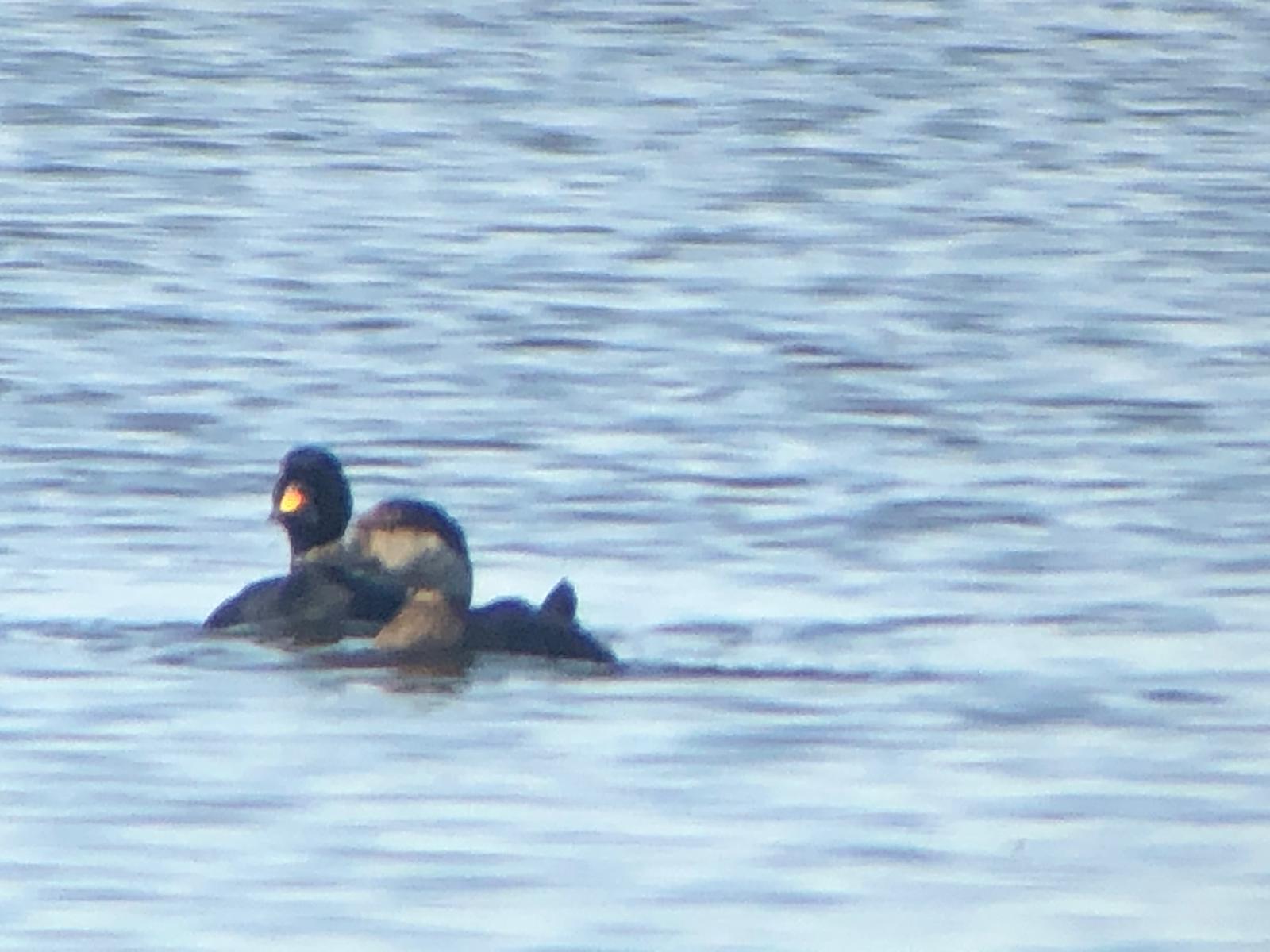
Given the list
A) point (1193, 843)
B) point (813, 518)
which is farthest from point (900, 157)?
point (1193, 843)

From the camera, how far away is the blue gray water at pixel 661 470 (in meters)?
8.65

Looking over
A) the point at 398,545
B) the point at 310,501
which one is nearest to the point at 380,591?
Result: the point at 398,545

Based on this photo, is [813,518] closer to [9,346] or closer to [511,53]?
[9,346]

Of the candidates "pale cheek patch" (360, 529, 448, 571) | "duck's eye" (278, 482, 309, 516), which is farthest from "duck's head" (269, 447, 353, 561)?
"pale cheek patch" (360, 529, 448, 571)

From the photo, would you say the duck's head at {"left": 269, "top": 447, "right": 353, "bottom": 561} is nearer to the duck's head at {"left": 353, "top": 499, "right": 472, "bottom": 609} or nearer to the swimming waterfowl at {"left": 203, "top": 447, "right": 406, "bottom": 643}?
the swimming waterfowl at {"left": 203, "top": 447, "right": 406, "bottom": 643}

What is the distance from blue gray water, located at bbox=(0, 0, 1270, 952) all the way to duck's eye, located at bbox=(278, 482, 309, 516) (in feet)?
0.89

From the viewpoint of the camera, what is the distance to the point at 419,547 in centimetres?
1154

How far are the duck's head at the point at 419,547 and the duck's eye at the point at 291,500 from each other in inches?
10.2

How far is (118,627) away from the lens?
1119 cm

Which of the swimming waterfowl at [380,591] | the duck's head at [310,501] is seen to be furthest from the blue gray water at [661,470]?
the duck's head at [310,501]

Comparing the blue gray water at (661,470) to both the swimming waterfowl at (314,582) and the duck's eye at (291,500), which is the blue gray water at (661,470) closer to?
the swimming waterfowl at (314,582)

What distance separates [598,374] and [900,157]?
24.6 feet

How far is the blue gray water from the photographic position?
8648 mm

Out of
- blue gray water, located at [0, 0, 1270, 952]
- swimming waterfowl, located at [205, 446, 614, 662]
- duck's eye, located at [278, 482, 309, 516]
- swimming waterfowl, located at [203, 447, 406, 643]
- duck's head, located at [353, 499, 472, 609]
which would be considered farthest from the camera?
duck's eye, located at [278, 482, 309, 516]
